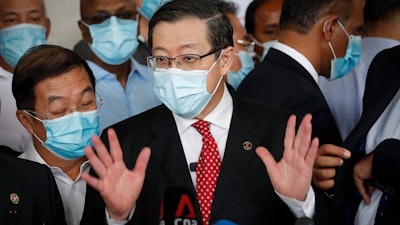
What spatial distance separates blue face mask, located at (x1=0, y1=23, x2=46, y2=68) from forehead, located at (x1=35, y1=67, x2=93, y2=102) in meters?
1.28

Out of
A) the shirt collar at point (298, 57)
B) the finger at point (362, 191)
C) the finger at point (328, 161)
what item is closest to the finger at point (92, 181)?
the finger at point (328, 161)

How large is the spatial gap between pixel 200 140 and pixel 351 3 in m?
1.50

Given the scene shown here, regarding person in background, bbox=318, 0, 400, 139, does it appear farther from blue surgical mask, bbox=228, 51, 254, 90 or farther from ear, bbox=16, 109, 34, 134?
ear, bbox=16, 109, 34, 134

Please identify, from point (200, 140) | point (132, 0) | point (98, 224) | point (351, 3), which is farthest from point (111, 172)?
point (132, 0)

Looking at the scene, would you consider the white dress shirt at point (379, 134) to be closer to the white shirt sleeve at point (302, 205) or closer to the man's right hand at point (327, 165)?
the man's right hand at point (327, 165)

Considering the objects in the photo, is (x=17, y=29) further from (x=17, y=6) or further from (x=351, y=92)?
(x=351, y=92)

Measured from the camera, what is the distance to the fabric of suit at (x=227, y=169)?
8.60 feet

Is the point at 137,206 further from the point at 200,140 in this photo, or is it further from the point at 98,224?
the point at 200,140

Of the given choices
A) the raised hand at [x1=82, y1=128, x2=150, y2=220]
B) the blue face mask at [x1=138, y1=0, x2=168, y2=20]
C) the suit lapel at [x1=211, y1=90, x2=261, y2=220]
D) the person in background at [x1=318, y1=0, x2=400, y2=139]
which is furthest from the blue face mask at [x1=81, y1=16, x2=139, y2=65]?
the raised hand at [x1=82, y1=128, x2=150, y2=220]

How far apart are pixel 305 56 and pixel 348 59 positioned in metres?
0.33

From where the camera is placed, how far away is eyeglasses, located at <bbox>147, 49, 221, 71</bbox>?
2.73 metres

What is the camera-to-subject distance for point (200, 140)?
2773 millimetres

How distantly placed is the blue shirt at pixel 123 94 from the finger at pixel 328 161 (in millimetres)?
1613

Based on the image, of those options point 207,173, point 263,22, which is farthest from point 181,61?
point 263,22
